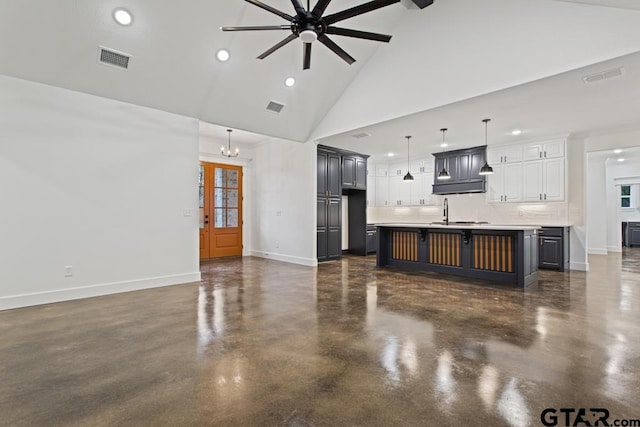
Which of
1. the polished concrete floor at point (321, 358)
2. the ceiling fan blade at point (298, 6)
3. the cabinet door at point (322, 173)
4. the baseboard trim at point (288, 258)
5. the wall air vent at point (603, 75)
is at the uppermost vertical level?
the ceiling fan blade at point (298, 6)

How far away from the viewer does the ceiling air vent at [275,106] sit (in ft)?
19.3

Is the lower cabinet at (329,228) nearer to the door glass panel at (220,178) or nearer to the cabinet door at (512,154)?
the door glass panel at (220,178)

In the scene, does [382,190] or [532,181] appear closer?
[532,181]

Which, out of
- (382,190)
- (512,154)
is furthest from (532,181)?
(382,190)

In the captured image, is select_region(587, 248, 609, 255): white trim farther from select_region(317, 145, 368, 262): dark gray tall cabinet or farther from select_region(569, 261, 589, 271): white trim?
select_region(317, 145, 368, 262): dark gray tall cabinet

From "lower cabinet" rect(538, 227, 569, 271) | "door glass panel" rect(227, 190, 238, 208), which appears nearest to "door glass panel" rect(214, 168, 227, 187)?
"door glass panel" rect(227, 190, 238, 208)

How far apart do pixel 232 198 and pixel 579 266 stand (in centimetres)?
853

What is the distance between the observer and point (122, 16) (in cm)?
373

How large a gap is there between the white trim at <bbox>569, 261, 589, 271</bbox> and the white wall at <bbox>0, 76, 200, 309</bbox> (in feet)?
25.5

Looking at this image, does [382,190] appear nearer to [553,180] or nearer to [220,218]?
[553,180]

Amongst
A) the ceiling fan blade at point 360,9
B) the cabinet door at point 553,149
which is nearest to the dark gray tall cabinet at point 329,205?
the ceiling fan blade at point 360,9

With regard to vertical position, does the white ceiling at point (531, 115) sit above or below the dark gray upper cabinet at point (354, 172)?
above

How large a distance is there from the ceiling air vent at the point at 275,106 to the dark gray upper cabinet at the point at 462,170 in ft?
15.6

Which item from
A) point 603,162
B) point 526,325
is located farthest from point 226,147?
point 603,162
